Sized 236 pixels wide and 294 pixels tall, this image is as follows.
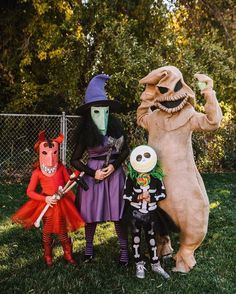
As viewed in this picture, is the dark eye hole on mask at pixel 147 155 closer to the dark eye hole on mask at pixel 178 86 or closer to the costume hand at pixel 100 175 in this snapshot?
the costume hand at pixel 100 175

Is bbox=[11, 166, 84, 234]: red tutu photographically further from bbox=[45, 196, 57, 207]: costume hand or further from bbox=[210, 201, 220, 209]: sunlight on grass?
bbox=[210, 201, 220, 209]: sunlight on grass

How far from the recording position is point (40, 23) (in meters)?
8.30

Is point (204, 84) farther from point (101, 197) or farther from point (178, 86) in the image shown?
point (101, 197)

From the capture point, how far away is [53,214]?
3.55m

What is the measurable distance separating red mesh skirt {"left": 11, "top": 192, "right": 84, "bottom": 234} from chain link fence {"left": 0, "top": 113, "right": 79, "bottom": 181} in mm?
4383

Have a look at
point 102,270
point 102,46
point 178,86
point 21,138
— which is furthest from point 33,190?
point 21,138

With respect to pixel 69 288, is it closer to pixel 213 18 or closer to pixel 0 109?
pixel 0 109

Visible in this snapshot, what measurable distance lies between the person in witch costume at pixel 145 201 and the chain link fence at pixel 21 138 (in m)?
4.61

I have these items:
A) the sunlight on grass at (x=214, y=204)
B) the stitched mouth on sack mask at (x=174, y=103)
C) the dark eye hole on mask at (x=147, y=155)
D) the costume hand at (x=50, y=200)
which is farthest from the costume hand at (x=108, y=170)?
the sunlight on grass at (x=214, y=204)

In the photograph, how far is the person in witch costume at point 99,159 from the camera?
11.8 feet

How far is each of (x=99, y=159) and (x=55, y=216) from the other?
60 centimetres

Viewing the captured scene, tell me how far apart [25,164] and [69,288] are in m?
5.34

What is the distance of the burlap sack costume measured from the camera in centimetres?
343

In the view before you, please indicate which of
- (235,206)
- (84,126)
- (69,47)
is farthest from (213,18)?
(84,126)
